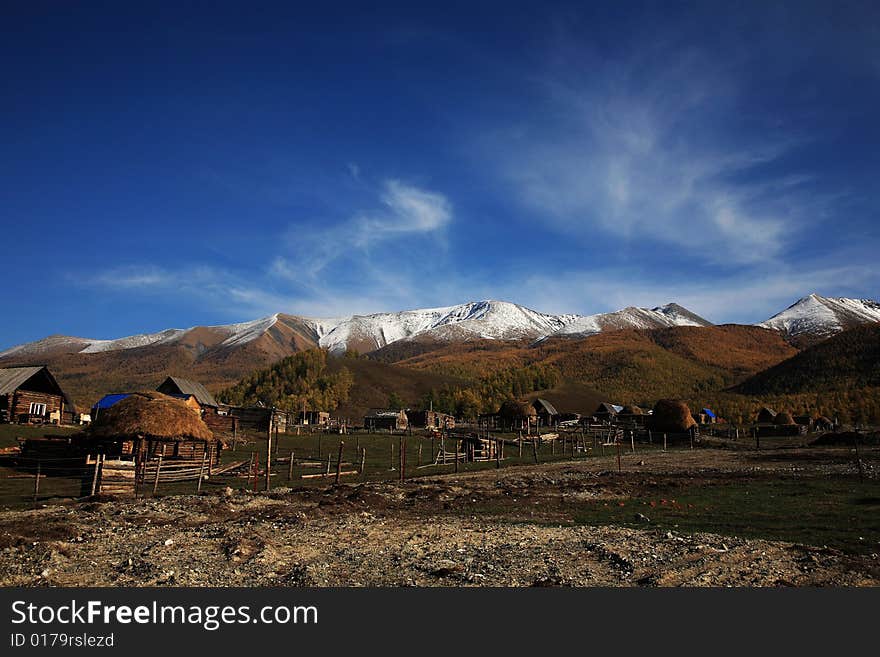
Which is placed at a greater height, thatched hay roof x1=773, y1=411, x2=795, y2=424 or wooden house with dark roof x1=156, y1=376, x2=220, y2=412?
wooden house with dark roof x1=156, y1=376, x2=220, y2=412

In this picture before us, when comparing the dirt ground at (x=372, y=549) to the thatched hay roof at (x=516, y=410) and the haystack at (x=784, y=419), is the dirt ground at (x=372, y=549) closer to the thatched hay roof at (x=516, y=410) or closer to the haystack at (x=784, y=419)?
the thatched hay roof at (x=516, y=410)

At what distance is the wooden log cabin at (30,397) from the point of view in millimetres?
51406

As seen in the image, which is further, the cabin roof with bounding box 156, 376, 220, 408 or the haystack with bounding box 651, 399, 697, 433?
the haystack with bounding box 651, 399, 697, 433

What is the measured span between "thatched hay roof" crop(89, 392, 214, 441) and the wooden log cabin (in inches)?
902

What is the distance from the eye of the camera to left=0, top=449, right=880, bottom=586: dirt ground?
1065 centimetres

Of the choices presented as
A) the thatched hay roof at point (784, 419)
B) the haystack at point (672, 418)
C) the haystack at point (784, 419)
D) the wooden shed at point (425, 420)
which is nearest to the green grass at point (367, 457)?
the haystack at point (672, 418)

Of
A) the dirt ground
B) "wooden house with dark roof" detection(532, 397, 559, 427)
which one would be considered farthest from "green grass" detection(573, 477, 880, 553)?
"wooden house with dark roof" detection(532, 397, 559, 427)

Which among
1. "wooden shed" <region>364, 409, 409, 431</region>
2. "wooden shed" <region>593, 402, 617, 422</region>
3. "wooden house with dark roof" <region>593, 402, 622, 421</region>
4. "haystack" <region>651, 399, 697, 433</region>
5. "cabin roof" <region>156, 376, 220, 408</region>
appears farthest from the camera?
"wooden house with dark roof" <region>593, 402, 622, 421</region>

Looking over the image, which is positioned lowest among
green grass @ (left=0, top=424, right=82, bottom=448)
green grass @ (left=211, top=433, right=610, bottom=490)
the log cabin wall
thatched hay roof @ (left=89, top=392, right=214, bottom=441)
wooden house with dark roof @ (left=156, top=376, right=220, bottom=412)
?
green grass @ (left=211, top=433, right=610, bottom=490)

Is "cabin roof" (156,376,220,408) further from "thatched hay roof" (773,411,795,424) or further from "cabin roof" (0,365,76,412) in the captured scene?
"thatched hay roof" (773,411,795,424)

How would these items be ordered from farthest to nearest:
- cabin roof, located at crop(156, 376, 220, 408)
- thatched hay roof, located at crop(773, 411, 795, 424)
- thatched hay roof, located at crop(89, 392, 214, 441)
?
thatched hay roof, located at crop(773, 411, 795, 424)
cabin roof, located at crop(156, 376, 220, 408)
thatched hay roof, located at crop(89, 392, 214, 441)

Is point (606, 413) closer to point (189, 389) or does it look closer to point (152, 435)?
point (189, 389)

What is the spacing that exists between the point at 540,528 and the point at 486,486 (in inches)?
484

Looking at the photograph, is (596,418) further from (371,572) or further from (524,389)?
(371,572)
